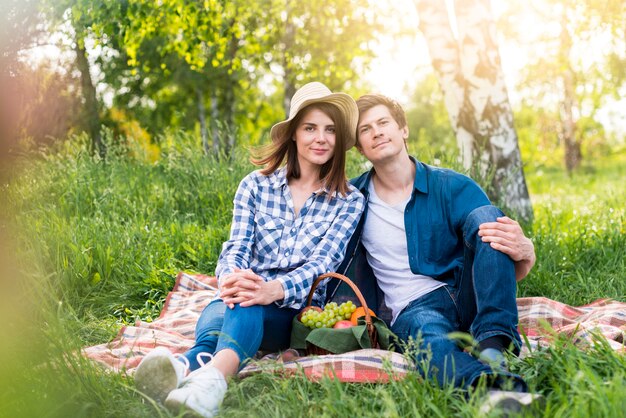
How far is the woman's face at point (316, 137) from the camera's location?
3656mm

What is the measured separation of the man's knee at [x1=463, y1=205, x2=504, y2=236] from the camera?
10.5 ft

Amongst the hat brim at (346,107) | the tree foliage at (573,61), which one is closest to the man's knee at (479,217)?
the hat brim at (346,107)

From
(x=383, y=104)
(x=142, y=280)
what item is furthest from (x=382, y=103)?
(x=142, y=280)

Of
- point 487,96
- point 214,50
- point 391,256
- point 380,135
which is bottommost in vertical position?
point 391,256

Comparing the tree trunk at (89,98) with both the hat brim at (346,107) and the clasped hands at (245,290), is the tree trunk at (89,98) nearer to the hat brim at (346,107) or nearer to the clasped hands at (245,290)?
the hat brim at (346,107)

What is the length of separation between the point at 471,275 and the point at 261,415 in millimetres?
1285

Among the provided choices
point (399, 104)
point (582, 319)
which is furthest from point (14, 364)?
point (582, 319)

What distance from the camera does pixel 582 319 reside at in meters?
3.94

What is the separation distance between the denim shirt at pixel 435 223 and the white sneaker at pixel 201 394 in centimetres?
119

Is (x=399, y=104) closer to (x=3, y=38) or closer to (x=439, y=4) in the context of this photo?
(x=3, y=38)

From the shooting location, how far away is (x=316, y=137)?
12.0 feet

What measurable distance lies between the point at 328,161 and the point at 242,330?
1.19 meters

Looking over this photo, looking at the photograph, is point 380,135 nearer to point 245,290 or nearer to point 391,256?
point 391,256

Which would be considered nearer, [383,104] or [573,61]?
[383,104]
